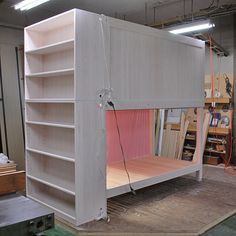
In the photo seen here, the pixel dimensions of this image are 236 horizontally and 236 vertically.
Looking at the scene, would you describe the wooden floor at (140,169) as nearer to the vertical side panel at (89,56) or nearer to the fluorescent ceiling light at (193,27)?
the vertical side panel at (89,56)

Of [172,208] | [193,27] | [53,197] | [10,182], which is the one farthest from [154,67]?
[10,182]

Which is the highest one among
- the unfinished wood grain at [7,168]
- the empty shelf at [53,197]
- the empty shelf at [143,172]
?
the unfinished wood grain at [7,168]

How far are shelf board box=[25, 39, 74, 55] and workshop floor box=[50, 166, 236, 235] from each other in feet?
6.38

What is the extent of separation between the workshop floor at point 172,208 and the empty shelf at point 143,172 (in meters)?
0.24

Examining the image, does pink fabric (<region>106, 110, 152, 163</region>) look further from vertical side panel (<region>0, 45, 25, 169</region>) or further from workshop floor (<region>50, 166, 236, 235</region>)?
vertical side panel (<region>0, 45, 25, 169</region>)

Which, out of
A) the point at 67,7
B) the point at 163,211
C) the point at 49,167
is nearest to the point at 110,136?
the point at 49,167

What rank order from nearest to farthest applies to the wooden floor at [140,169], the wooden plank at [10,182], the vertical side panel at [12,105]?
1. the wooden plank at [10,182]
2. the wooden floor at [140,169]
3. the vertical side panel at [12,105]

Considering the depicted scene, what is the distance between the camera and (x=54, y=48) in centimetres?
341

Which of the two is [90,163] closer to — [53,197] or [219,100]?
[53,197]

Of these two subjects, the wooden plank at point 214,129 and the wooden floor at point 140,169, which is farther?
the wooden plank at point 214,129

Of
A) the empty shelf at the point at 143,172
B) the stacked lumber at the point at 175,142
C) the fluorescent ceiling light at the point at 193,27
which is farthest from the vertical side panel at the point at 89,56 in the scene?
the stacked lumber at the point at 175,142

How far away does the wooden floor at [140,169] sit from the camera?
3760 millimetres

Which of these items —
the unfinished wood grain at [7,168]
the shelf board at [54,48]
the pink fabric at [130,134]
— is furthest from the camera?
the pink fabric at [130,134]

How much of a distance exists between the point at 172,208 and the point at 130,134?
1.77 metres
